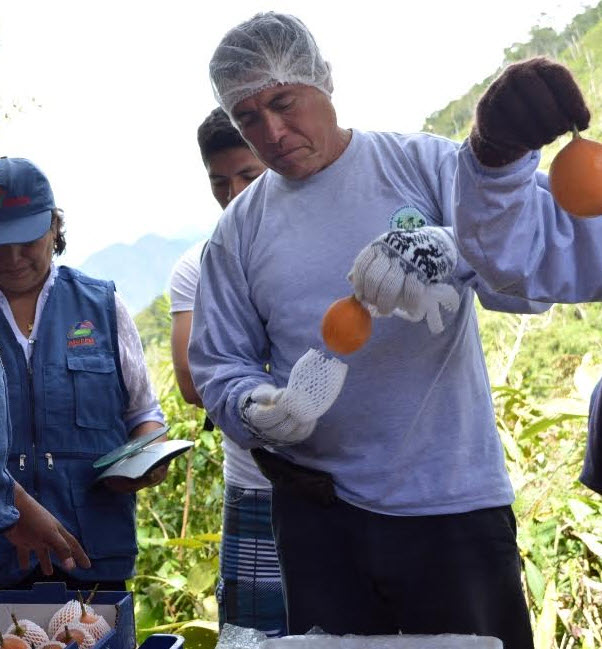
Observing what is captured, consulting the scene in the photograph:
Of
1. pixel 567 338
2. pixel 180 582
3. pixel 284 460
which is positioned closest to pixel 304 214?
pixel 284 460

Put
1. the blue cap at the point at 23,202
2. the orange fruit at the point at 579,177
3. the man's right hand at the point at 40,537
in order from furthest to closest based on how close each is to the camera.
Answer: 1. the blue cap at the point at 23,202
2. the man's right hand at the point at 40,537
3. the orange fruit at the point at 579,177

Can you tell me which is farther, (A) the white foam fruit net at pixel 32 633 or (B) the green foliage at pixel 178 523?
(B) the green foliage at pixel 178 523

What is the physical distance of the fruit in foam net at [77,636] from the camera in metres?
1.56

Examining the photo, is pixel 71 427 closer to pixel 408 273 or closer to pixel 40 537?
pixel 40 537

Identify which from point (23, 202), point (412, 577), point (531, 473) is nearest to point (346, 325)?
point (412, 577)

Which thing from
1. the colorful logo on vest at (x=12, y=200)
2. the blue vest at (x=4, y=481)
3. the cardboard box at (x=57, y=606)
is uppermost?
the colorful logo on vest at (x=12, y=200)

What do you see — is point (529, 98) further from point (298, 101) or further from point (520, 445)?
point (520, 445)

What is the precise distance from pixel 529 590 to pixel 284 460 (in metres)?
1.43

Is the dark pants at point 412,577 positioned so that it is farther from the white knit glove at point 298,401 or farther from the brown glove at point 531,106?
the brown glove at point 531,106

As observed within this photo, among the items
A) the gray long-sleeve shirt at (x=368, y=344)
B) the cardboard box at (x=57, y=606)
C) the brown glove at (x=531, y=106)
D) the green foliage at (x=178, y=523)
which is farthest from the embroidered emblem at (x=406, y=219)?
the green foliage at (x=178, y=523)

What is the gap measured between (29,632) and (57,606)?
0.11 metres

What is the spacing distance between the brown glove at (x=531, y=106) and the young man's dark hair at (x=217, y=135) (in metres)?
1.15

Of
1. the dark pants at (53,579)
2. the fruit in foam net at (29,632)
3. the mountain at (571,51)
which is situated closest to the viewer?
the fruit in foam net at (29,632)

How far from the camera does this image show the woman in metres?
2.08
